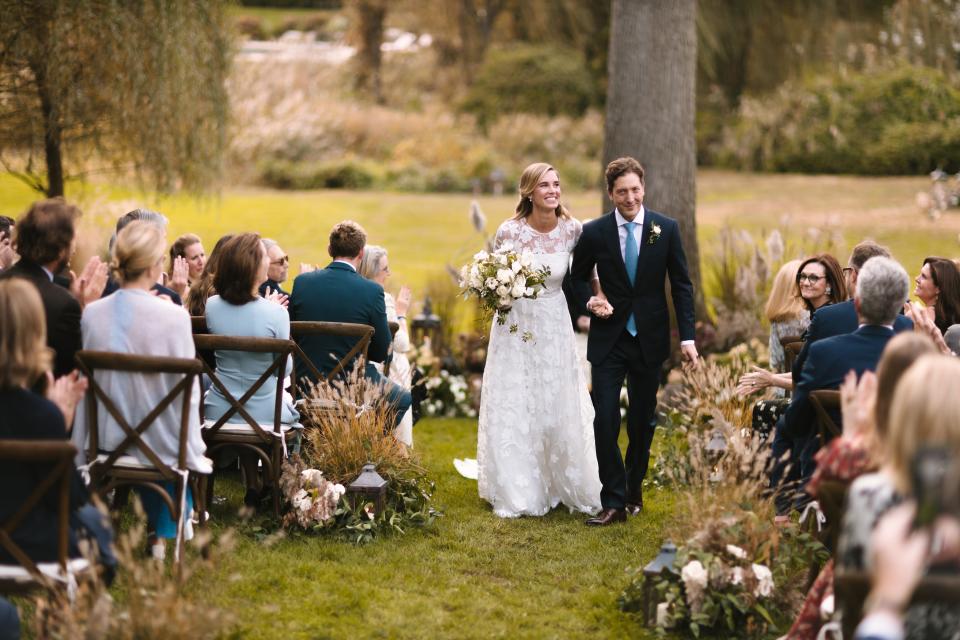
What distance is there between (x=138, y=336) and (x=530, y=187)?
2653mm

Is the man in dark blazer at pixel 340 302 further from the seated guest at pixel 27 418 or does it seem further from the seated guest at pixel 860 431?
the seated guest at pixel 860 431

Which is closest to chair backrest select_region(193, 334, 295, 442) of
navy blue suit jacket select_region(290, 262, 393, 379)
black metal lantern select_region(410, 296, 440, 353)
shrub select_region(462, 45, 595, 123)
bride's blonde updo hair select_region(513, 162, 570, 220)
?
navy blue suit jacket select_region(290, 262, 393, 379)

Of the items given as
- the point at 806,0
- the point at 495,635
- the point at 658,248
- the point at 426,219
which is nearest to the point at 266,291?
the point at 658,248

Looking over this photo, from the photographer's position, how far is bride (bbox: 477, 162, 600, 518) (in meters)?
6.64

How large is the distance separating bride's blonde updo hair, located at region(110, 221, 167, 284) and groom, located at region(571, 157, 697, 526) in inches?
102

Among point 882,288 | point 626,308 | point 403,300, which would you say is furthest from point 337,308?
point 882,288

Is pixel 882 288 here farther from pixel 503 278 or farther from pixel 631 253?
pixel 503 278

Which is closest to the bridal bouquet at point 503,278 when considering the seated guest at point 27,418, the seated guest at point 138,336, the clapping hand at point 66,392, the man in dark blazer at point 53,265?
the seated guest at point 138,336

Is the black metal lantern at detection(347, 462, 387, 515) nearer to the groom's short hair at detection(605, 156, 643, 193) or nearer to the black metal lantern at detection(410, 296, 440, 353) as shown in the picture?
the groom's short hair at detection(605, 156, 643, 193)

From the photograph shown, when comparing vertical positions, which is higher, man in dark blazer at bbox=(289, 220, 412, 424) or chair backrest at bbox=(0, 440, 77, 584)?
man in dark blazer at bbox=(289, 220, 412, 424)

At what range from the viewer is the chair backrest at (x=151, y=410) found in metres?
4.57

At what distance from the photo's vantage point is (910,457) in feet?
9.64

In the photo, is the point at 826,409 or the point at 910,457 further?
the point at 826,409

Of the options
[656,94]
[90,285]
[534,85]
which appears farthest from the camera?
[534,85]
